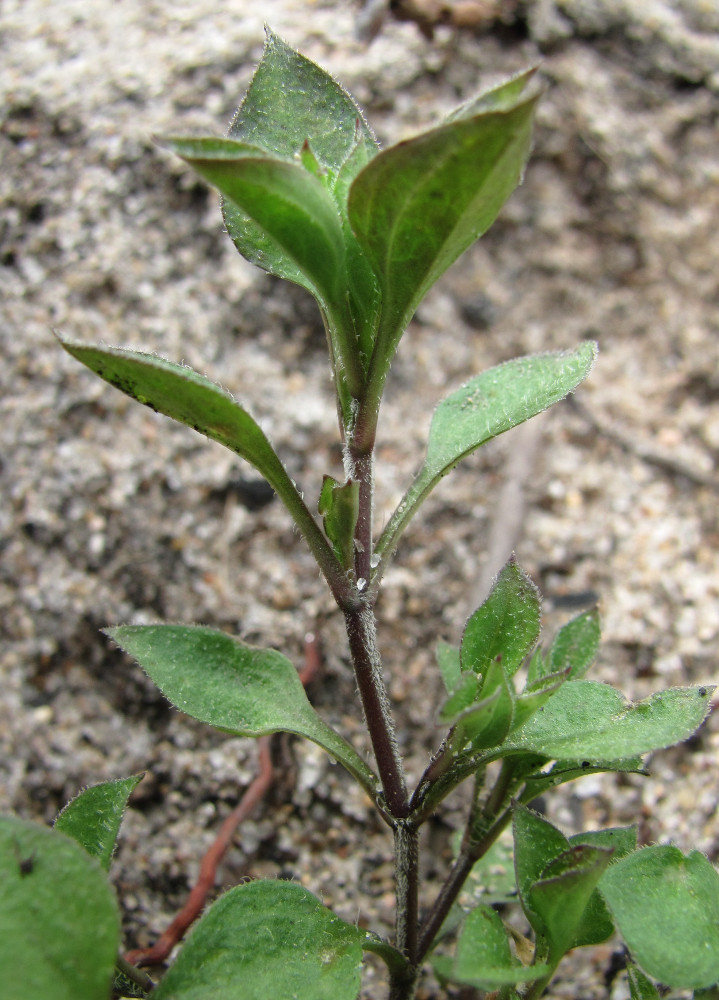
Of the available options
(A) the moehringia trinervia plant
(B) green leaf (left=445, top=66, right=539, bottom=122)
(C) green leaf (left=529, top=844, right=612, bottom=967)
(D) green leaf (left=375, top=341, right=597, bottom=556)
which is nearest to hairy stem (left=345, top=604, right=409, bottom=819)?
Result: (A) the moehringia trinervia plant

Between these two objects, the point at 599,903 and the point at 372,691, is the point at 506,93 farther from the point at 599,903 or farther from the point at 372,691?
the point at 599,903

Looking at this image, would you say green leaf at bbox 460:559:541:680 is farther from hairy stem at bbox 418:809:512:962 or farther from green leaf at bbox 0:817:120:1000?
green leaf at bbox 0:817:120:1000

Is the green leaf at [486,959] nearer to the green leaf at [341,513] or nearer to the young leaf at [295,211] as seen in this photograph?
the green leaf at [341,513]

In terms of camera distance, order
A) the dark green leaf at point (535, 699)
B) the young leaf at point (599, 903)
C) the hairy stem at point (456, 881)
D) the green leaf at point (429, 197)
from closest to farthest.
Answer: the green leaf at point (429, 197)
the dark green leaf at point (535, 699)
the young leaf at point (599, 903)
the hairy stem at point (456, 881)

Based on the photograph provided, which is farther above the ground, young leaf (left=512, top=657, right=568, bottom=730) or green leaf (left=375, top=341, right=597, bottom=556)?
green leaf (left=375, top=341, right=597, bottom=556)

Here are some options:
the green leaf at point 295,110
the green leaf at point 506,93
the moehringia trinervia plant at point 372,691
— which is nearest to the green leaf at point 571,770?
the moehringia trinervia plant at point 372,691
